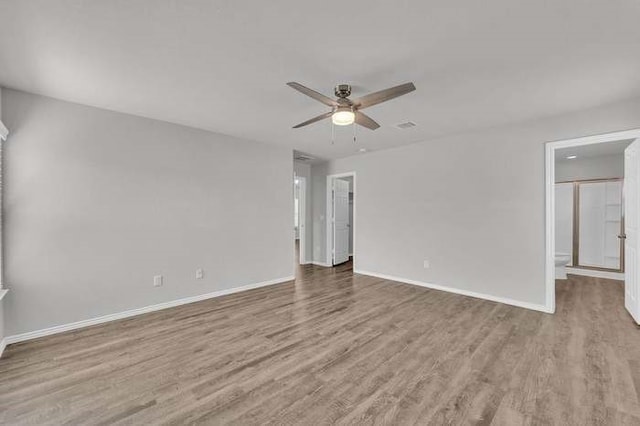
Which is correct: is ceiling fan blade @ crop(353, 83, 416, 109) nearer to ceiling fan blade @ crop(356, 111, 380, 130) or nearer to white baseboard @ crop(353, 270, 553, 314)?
ceiling fan blade @ crop(356, 111, 380, 130)

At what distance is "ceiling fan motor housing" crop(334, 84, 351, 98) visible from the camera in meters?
2.61

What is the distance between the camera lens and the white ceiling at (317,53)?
1.73 metres

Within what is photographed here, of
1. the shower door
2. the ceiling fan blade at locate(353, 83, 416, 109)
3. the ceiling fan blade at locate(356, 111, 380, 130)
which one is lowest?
the shower door

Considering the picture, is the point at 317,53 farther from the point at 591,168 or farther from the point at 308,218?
the point at 591,168

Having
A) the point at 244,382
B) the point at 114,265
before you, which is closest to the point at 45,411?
the point at 244,382

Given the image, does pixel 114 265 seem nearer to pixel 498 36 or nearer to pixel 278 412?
pixel 278 412

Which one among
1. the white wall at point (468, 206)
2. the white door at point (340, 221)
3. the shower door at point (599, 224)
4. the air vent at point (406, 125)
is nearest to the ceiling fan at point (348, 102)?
the air vent at point (406, 125)

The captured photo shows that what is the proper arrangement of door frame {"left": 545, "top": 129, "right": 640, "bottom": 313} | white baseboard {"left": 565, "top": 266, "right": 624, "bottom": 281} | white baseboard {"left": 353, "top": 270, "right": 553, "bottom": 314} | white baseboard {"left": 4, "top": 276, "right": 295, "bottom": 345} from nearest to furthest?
white baseboard {"left": 4, "top": 276, "right": 295, "bottom": 345} → door frame {"left": 545, "top": 129, "right": 640, "bottom": 313} → white baseboard {"left": 353, "top": 270, "right": 553, "bottom": 314} → white baseboard {"left": 565, "top": 266, "right": 624, "bottom": 281}

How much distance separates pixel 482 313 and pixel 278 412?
2966mm

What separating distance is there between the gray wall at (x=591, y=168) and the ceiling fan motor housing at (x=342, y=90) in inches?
224

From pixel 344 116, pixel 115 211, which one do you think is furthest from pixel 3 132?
pixel 344 116

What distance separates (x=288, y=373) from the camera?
2.26 meters

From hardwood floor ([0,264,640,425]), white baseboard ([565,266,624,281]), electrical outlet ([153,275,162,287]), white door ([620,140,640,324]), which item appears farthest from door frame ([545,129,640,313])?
electrical outlet ([153,275,162,287])

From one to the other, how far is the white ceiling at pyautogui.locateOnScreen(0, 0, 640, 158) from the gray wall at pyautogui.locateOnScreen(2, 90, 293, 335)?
1.32 ft
